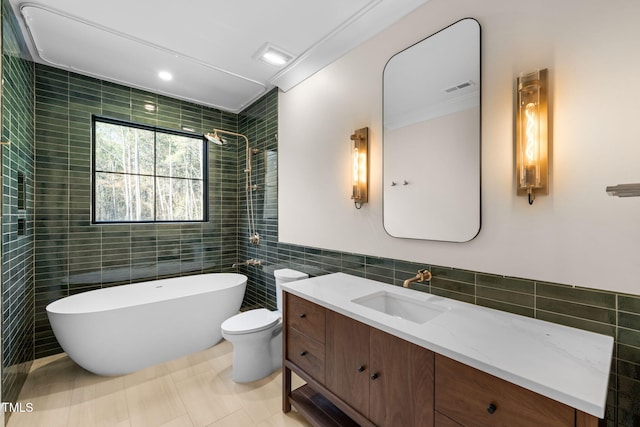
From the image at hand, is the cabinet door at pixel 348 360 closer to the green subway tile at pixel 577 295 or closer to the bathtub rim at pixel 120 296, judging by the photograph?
the green subway tile at pixel 577 295

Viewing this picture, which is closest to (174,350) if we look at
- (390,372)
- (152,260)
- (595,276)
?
(152,260)

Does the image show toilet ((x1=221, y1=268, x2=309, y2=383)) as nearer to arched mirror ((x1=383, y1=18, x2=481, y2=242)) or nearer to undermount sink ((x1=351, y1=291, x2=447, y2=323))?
undermount sink ((x1=351, y1=291, x2=447, y2=323))

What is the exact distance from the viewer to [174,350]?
2348mm

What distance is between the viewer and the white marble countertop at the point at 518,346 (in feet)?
2.43

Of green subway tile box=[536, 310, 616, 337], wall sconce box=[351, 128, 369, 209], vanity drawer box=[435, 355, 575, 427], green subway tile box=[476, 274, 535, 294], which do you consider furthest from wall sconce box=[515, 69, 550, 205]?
wall sconce box=[351, 128, 369, 209]

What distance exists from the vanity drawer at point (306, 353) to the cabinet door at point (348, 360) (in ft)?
0.21

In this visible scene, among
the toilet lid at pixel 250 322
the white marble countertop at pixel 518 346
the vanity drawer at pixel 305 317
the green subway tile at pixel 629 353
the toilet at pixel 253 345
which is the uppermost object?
the white marble countertop at pixel 518 346

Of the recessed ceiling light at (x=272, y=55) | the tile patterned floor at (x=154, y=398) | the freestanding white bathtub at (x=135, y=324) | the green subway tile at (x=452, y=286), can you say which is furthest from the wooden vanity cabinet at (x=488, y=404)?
the recessed ceiling light at (x=272, y=55)

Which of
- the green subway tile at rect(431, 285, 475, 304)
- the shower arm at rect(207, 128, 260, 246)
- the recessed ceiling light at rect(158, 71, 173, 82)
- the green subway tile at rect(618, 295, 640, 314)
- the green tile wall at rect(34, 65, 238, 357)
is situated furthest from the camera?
the shower arm at rect(207, 128, 260, 246)

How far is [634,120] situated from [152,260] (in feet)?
12.1

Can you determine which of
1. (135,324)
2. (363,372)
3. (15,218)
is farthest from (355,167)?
(15,218)

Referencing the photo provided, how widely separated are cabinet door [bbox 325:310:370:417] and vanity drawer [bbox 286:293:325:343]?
64mm

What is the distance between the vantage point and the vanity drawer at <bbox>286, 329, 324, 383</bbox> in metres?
1.48

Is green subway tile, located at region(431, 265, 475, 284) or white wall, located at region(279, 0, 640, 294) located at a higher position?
white wall, located at region(279, 0, 640, 294)
